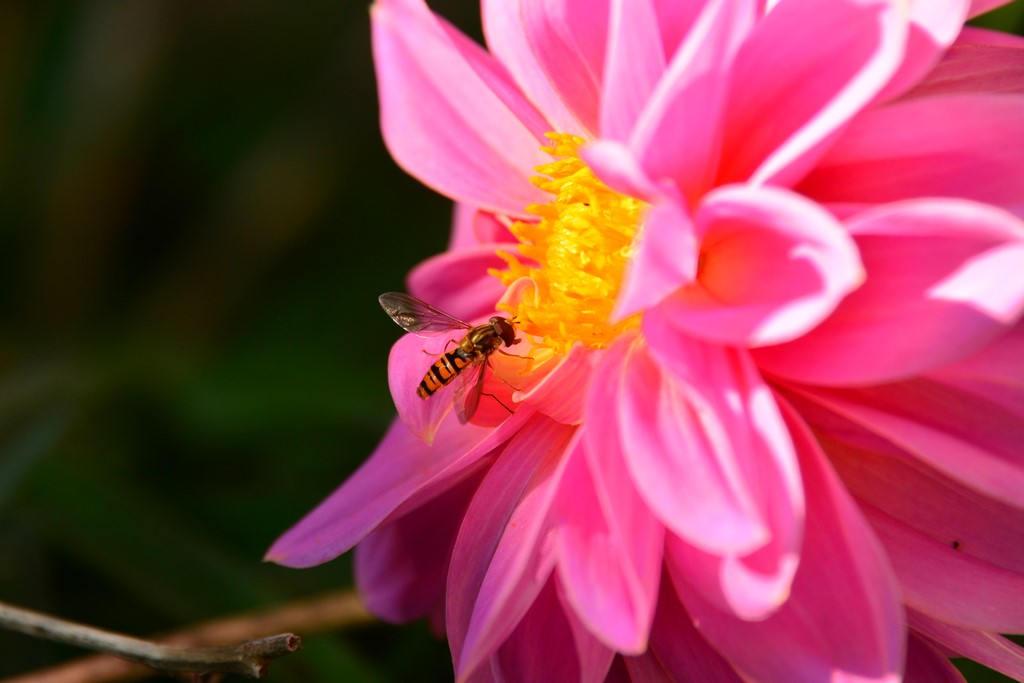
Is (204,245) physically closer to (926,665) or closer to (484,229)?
(484,229)

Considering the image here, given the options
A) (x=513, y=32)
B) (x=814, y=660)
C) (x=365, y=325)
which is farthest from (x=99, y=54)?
(x=814, y=660)

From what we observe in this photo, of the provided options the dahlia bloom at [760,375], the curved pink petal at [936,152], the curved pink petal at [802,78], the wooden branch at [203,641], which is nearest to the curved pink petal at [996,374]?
the dahlia bloom at [760,375]

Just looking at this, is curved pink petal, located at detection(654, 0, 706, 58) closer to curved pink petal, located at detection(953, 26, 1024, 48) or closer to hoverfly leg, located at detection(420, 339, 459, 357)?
curved pink petal, located at detection(953, 26, 1024, 48)

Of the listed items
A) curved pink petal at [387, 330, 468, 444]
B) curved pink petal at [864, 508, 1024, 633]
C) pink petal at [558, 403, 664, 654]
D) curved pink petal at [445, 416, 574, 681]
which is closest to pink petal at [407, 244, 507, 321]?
curved pink petal at [387, 330, 468, 444]

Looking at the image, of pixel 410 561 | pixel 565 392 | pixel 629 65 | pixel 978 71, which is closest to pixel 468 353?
pixel 565 392

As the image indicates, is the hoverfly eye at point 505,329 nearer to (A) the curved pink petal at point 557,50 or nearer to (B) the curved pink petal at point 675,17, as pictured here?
(A) the curved pink petal at point 557,50

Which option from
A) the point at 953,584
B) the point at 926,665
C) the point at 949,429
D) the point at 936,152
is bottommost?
the point at 926,665
